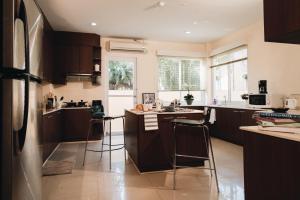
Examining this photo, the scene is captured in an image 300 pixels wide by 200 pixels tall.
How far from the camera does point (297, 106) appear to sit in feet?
12.4

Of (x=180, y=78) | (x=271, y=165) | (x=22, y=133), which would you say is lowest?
(x=271, y=165)

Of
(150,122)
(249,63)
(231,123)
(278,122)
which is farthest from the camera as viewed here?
(249,63)

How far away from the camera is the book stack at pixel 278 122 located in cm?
137

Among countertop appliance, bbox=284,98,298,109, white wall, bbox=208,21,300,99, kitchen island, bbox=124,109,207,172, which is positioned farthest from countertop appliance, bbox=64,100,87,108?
countertop appliance, bbox=284,98,298,109

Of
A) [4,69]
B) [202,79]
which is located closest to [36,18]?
[4,69]

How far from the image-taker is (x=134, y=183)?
105 inches

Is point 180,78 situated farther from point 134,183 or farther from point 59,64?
point 134,183

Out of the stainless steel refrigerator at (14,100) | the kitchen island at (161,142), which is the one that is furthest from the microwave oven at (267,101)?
the stainless steel refrigerator at (14,100)

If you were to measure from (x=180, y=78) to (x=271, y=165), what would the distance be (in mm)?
5340

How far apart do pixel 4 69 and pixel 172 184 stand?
7.20ft

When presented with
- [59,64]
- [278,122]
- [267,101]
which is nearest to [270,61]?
[267,101]

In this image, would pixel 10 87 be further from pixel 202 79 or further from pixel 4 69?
pixel 202 79

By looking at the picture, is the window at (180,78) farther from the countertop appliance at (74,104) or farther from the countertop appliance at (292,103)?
the countertop appliance at (292,103)

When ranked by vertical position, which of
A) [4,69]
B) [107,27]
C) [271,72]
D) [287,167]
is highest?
[107,27]
